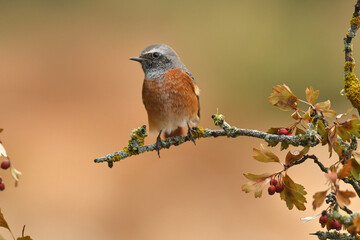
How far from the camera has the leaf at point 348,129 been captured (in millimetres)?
1506

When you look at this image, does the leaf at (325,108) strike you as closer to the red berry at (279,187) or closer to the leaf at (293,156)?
the leaf at (293,156)

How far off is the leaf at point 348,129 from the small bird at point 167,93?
5.53ft

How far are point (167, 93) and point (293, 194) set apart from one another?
1.72 metres

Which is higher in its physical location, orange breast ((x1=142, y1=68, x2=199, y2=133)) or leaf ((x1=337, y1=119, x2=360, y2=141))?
orange breast ((x1=142, y1=68, x2=199, y2=133))

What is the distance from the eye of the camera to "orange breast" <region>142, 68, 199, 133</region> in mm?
3232

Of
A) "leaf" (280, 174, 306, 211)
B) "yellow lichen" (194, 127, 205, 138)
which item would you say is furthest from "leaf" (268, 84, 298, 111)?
"yellow lichen" (194, 127, 205, 138)

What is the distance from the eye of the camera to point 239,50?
930 cm

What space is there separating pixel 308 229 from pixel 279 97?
4.41 metres

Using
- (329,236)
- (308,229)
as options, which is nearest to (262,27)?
(308,229)

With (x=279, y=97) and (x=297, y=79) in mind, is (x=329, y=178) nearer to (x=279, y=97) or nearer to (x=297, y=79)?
(x=279, y=97)

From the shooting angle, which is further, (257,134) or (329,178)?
(257,134)

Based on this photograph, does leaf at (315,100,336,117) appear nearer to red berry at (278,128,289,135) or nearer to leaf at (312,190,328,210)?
red berry at (278,128,289,135)

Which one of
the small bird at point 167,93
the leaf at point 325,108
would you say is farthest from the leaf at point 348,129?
the small bird at point 167,93

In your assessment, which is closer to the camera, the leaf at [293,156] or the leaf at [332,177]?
the leaf at [332,177]
